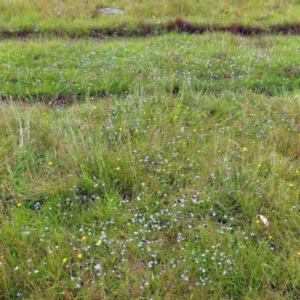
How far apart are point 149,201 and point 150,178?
30 cm

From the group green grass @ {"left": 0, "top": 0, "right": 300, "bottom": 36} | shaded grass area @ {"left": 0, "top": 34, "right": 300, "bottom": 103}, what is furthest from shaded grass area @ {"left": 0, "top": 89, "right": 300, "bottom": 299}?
green grass @ {"left": 0, "top": 0, "right": 300, "bottom": 36}

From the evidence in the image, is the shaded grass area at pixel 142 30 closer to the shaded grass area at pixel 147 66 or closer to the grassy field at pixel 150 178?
the shaded grass area at pixel 147 66

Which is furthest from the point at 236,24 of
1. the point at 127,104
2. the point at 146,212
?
the point at 146,212

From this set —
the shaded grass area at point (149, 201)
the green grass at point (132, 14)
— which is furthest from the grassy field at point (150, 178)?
the green grass at point (132, 14)

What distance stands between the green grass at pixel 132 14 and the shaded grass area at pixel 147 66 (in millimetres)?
905

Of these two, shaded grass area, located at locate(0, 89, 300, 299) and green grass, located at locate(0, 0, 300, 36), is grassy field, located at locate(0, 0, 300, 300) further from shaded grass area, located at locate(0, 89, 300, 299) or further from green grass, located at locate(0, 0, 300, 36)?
green grass, located at locate(0, 0, 300, 36)

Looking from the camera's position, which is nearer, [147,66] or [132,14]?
[147,66]

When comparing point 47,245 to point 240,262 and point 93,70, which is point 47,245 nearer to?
point 240,262

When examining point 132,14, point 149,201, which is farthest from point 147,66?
point 149,201

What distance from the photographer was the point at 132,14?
10.2 metres

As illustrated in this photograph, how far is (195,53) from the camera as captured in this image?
26.4 feet

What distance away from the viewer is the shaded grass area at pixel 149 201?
133 inches

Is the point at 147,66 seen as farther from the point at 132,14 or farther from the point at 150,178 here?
the point at 150,178

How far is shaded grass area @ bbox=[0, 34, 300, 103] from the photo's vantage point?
680cm
